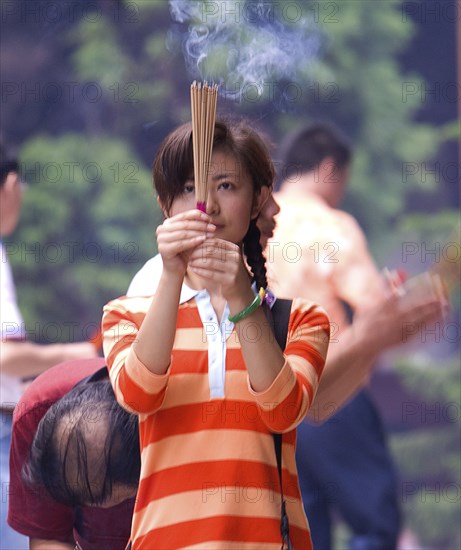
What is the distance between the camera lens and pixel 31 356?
233 cm

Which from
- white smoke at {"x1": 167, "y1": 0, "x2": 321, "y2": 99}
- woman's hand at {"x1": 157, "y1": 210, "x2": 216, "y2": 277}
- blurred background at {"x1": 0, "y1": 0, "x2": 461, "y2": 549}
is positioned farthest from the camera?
blurred background at {"x1": 0, "y1": 0, "x2": 461, "y2": 549}

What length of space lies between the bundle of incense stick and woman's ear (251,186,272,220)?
14 centimetres

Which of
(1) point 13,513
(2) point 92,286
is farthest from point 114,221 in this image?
(1) point 13,513

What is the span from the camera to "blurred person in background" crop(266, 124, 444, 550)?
8.84 feet

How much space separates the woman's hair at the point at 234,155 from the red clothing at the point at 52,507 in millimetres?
440

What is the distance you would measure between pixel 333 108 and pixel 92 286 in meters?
0.93

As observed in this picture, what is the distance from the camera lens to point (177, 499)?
1401 millimetres

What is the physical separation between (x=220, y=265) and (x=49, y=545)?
2.27 feet

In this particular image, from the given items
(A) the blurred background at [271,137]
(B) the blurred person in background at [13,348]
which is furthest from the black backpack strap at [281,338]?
(A) the blurred background at [271,137]

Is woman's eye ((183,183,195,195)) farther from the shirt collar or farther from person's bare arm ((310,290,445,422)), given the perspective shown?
person's bare arm ((310,290,445,422))

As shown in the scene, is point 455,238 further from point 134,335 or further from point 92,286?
point 134,335

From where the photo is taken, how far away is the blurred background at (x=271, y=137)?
9.85 ft

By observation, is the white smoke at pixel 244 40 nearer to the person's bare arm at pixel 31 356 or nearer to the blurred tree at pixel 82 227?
the blurred tree at pixel 82 227

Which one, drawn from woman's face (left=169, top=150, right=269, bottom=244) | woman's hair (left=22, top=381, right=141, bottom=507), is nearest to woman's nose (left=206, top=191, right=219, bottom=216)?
woman's face (left=169, top=150, right=269, bottom=244)
